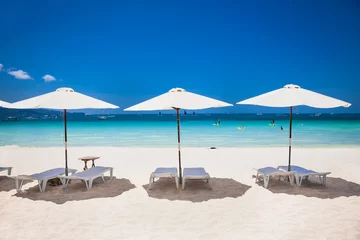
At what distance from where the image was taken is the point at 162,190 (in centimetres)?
550

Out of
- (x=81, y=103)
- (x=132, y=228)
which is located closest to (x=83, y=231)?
(x=132, y=228)

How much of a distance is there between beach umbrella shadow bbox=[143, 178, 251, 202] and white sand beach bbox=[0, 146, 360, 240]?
0.07 feet

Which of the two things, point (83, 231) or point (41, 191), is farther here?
point (41, 191)

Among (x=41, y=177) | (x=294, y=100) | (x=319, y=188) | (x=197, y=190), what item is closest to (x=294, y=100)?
(x=294, y=100)

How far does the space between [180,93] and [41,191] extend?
3.62m

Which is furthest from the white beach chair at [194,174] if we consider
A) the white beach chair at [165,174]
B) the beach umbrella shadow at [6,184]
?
the beach umbrella shadow at [6,184]

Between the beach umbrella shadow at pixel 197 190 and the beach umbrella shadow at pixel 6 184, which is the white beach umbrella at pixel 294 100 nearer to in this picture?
the beach umbrella shadow at pixel 197 190

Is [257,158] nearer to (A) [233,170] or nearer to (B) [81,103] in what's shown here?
(A) [233,170]

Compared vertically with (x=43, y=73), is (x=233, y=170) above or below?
below

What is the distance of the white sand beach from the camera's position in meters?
3.54

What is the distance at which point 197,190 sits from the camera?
216 inches

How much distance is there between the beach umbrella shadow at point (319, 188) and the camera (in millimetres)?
5145

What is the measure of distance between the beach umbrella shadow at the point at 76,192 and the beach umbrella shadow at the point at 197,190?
25.5 inches

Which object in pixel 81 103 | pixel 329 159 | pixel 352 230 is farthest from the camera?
pixel 329 159
